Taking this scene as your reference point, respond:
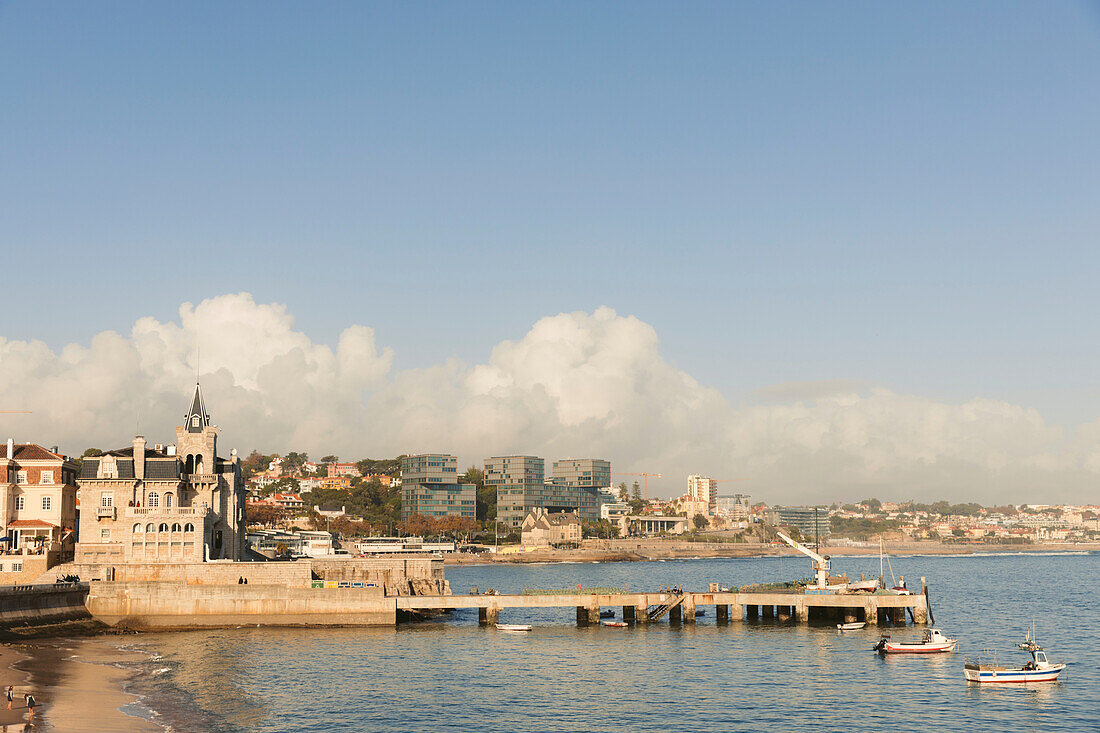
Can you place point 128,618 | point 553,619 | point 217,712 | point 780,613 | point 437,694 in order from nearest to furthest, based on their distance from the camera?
point 217,712 → point 437,694 → point 128,618 → point 780,613 → point 553,619

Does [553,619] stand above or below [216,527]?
below

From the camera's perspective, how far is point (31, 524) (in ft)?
370

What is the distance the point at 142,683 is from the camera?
70.4 meters

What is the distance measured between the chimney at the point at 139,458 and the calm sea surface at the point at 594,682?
72.1 ft

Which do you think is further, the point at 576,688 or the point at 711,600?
the point at 711,600

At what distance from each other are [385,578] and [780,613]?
4480 centimetres

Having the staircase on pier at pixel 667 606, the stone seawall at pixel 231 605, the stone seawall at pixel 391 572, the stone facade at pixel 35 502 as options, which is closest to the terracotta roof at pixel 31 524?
the stone facade at pixel 35 502

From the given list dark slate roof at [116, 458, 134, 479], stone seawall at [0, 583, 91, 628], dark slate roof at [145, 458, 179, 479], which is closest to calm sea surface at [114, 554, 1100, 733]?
stone seawall at [0, 583, 91, 628]

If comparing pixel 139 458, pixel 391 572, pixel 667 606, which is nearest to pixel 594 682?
pixel 667 606

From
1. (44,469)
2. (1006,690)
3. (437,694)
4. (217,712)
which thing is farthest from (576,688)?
(44,469)

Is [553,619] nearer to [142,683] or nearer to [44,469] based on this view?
[142,683]

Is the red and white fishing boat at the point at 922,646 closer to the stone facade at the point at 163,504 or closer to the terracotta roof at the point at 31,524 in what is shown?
the stone facade at the point at 163,504

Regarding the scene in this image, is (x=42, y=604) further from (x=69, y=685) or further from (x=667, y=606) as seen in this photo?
(x=667, y=606)

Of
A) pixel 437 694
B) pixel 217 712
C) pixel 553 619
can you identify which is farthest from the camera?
pixel 553 619
